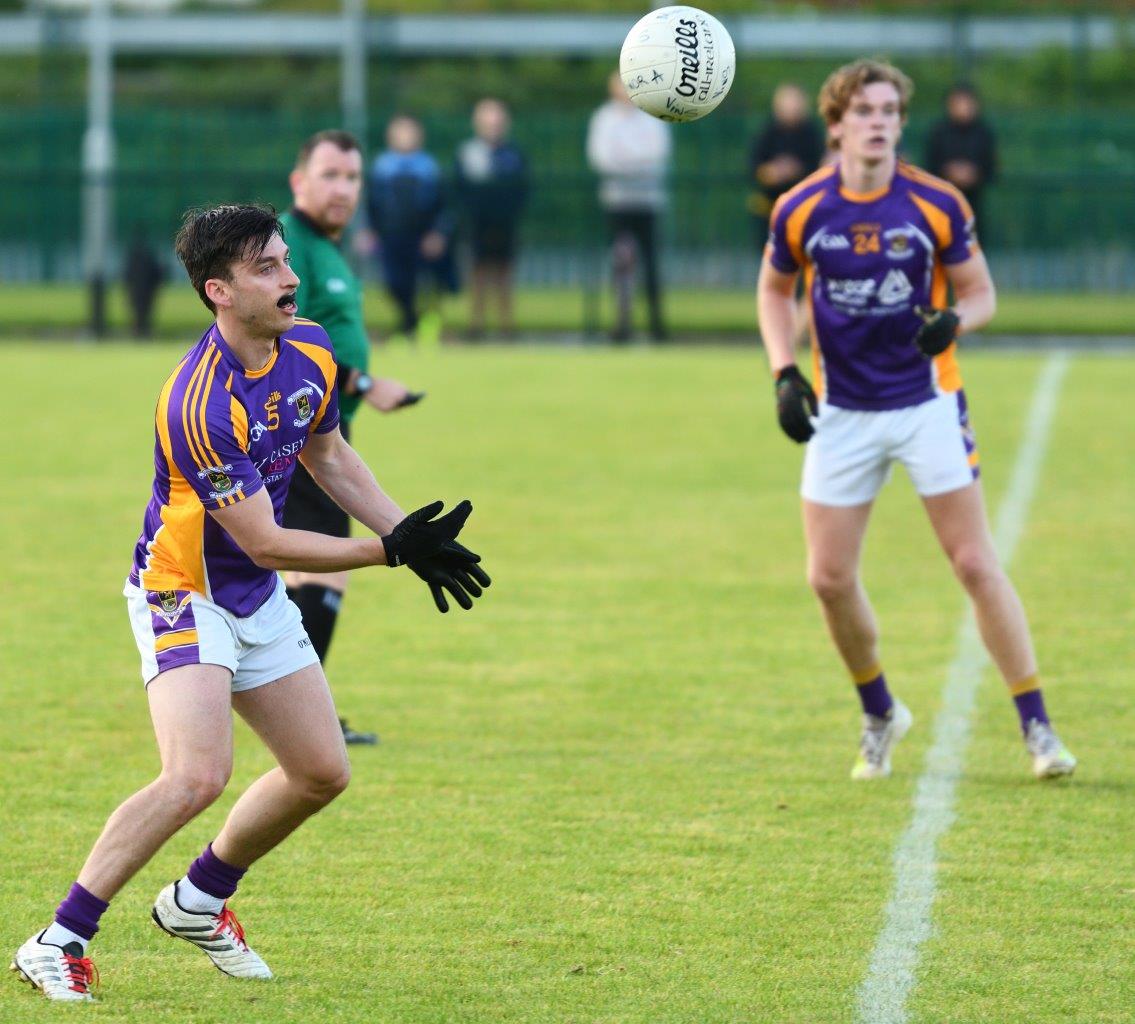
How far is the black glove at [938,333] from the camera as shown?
257 inches

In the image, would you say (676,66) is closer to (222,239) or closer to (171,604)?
(222,239)

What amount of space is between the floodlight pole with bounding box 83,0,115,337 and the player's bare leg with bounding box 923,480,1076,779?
1673cm

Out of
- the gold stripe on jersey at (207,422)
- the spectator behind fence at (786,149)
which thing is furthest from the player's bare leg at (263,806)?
the spectator behind fence at (786,149)

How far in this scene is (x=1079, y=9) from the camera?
3058cm

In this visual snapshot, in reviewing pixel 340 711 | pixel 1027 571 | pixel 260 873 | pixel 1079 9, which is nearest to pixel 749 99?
pixel 1079 9

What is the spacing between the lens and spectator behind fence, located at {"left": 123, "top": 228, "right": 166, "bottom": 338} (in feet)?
72.8

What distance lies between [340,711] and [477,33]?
26680 millimetres

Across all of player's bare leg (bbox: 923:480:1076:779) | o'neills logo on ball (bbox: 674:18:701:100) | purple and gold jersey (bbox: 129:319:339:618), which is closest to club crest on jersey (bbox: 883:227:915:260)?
player's bare leg (bbox: 923:480:1076:779)

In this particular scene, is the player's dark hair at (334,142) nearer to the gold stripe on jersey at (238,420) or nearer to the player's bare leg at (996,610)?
the player's bare leg at (996,610)

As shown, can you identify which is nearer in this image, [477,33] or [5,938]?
[5,938]

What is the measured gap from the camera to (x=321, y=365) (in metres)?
4.96

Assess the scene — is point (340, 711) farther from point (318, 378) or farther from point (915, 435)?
point (318, 378)

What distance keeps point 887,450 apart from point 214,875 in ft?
9.48

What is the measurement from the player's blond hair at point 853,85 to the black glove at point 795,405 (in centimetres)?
85
